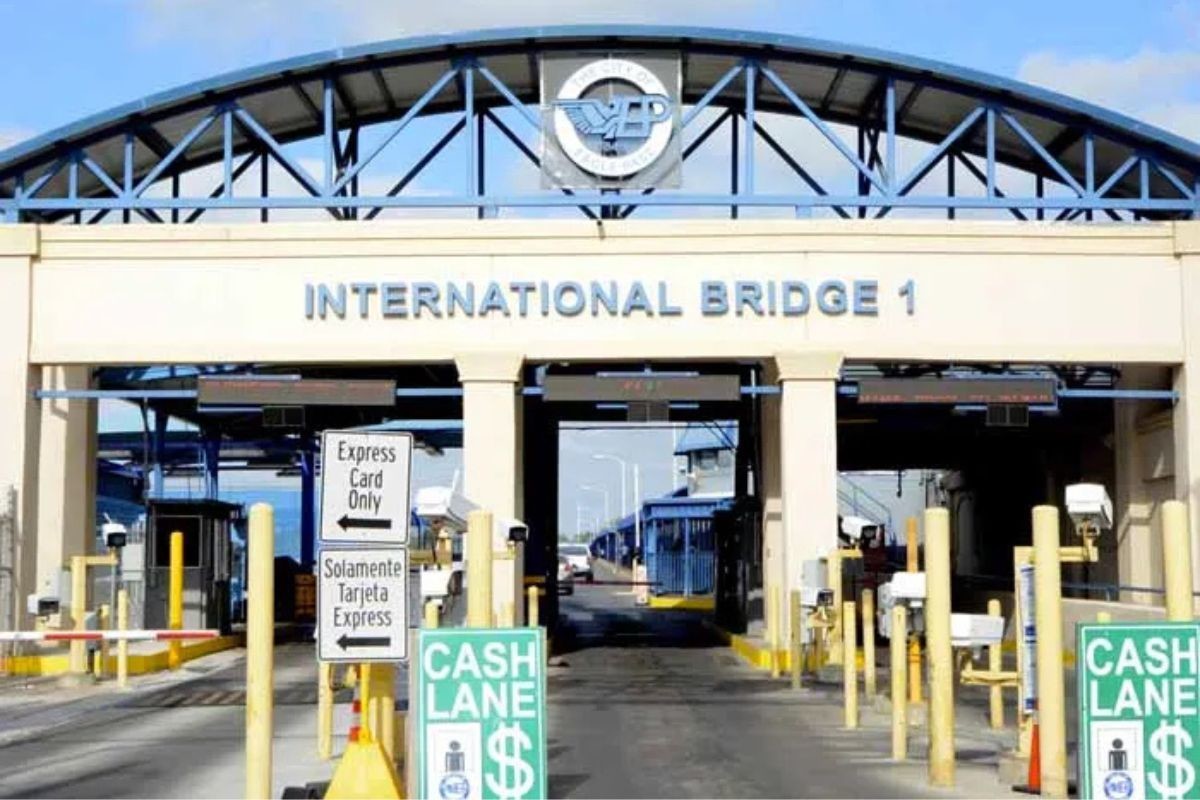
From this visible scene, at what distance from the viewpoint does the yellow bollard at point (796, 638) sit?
1059 inches

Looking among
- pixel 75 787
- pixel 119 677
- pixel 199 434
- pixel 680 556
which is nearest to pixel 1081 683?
pixel 75 787

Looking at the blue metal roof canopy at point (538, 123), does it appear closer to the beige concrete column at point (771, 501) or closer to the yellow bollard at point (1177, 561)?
the beige concrete column at point (771, 501)

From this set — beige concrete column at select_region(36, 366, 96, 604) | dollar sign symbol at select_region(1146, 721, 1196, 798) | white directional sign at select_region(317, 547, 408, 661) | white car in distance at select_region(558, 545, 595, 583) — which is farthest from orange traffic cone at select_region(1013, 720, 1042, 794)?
white car in distance at select_region(558, 545, 595, 583)

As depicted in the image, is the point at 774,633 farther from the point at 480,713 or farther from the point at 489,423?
the point at 480,713

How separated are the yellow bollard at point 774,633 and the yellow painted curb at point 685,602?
1088 inches

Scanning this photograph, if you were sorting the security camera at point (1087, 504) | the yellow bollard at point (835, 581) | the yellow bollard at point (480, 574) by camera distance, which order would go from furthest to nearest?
1. the yellow bollard at point (835, 581)
2. the security camera at point (1087, 504)
3. the yellow bollard at point (480, 574)

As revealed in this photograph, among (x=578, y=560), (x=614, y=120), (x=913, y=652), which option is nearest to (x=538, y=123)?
(x=614, y=120)

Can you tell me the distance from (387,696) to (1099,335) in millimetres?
19439

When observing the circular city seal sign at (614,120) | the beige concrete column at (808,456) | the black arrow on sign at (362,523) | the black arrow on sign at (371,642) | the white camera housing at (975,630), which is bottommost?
A: the white camera housing at (975,630)

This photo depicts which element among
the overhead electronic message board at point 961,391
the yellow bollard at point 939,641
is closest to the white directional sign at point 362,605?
the yellow bollard at point 939,641

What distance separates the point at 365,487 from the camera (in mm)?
11844

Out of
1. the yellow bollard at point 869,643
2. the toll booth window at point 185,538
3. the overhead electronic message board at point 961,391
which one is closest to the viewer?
the yellow bollard at point 869,643

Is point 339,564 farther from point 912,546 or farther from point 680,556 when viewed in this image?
point 680,556

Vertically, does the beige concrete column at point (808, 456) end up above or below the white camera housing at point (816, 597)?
above
